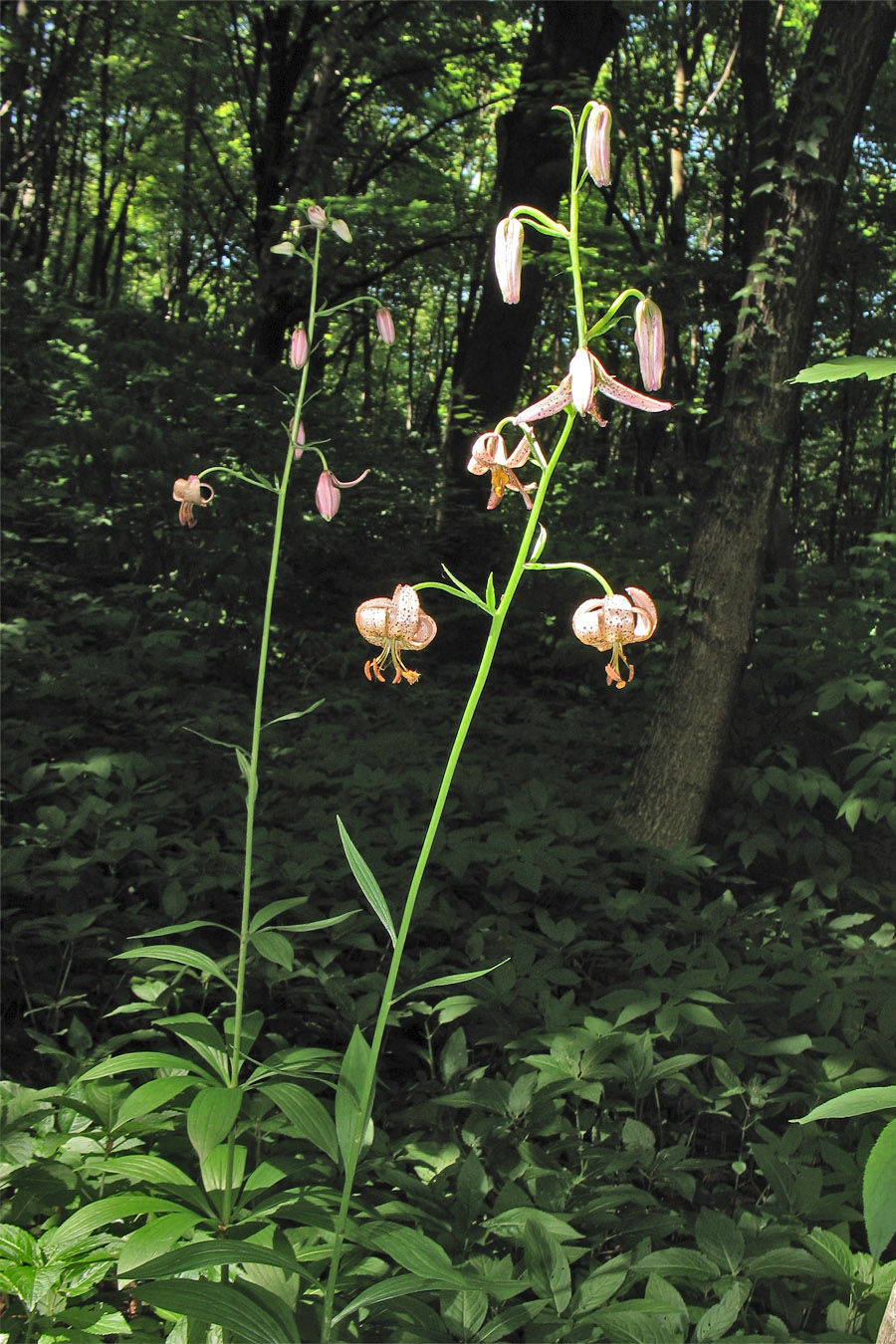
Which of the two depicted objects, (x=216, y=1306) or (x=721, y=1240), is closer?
(x=216, y=1306)

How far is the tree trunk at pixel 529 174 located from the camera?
5914 millimetres

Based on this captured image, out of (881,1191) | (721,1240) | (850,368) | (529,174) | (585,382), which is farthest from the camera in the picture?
(529,174)

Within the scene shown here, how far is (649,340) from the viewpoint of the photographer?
1131mm

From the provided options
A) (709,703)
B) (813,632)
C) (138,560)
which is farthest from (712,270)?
(138,560)

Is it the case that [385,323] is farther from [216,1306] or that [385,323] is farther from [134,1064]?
[216,1306]

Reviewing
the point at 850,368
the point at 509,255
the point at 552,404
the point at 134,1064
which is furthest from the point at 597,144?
the point at 134,1064

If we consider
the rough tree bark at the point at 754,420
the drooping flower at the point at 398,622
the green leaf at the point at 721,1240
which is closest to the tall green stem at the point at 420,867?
the drooping flower at the point at 398,622

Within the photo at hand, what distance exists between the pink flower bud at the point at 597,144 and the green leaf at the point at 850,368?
0.41 m

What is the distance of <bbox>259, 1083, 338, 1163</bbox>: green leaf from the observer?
134 centimetres

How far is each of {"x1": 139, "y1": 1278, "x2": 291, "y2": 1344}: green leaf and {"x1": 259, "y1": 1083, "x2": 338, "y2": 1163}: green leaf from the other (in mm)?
224

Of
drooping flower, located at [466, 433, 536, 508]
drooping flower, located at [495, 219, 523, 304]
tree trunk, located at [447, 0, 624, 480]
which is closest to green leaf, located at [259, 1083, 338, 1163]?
drooping flower, located at [466, 433, 536, 508]

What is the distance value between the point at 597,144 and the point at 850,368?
505 millimetres

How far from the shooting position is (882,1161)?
64 centimetres

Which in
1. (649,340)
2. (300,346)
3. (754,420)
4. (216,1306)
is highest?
(754,420)
